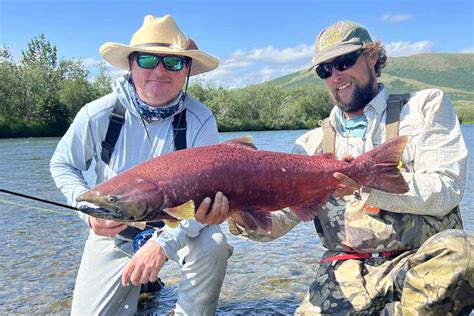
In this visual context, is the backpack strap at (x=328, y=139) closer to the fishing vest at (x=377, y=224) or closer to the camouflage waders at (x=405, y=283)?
the fishing vest at (x=377, y=224)

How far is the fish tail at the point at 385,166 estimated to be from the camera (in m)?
3.52

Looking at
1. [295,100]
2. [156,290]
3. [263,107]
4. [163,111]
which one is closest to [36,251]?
[156,290]

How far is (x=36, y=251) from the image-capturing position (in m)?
7.29

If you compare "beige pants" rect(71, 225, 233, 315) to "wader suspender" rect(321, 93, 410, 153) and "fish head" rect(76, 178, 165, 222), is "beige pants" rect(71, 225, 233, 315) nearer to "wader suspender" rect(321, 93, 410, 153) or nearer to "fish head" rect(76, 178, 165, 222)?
"fish head" rect(76, 178, 165, 222)

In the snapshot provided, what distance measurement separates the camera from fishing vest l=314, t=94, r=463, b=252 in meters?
3.91

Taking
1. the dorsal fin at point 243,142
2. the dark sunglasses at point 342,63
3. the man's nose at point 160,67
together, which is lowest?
the dorsal fin at point 243,142

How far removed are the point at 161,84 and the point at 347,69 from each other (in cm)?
169

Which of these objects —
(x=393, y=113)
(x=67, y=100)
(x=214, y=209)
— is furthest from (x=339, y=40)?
(x=67, y=100)

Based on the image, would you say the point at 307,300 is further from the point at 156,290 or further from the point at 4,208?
the point at 4,208

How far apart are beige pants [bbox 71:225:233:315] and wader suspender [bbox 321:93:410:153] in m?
1.27

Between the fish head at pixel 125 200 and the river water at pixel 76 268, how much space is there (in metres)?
2.24

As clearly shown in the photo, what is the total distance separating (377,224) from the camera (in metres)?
3.98

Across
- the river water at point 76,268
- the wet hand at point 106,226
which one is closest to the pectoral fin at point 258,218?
the wet hand at point 106,226

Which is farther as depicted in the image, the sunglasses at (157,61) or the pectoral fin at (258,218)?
the sunglasses at (157,61)
